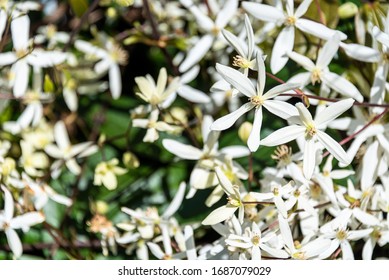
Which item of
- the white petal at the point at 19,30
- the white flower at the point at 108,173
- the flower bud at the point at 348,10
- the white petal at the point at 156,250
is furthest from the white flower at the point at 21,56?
the flower bud at the point at 348,10

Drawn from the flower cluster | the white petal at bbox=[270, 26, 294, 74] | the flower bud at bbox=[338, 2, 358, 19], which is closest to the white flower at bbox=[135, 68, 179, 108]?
the flower cluster

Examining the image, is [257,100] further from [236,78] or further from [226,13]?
[226,13]

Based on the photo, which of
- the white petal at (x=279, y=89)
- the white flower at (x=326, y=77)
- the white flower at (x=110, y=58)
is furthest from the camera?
the white flower at (x=110, y=58)

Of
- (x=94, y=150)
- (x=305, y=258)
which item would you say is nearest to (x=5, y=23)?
(x=94, y=150)

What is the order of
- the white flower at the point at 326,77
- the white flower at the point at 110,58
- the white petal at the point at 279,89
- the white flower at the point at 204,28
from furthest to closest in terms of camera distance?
the white flower at the point at 110,58 → the white flower at the point at 204,28 → the white flower at the point at 326,77 → the white petal at the point at 279,89

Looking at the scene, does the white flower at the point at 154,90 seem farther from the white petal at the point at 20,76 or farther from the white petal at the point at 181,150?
the white petal at the point at 20,76

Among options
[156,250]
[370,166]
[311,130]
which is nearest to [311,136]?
[311,130]
